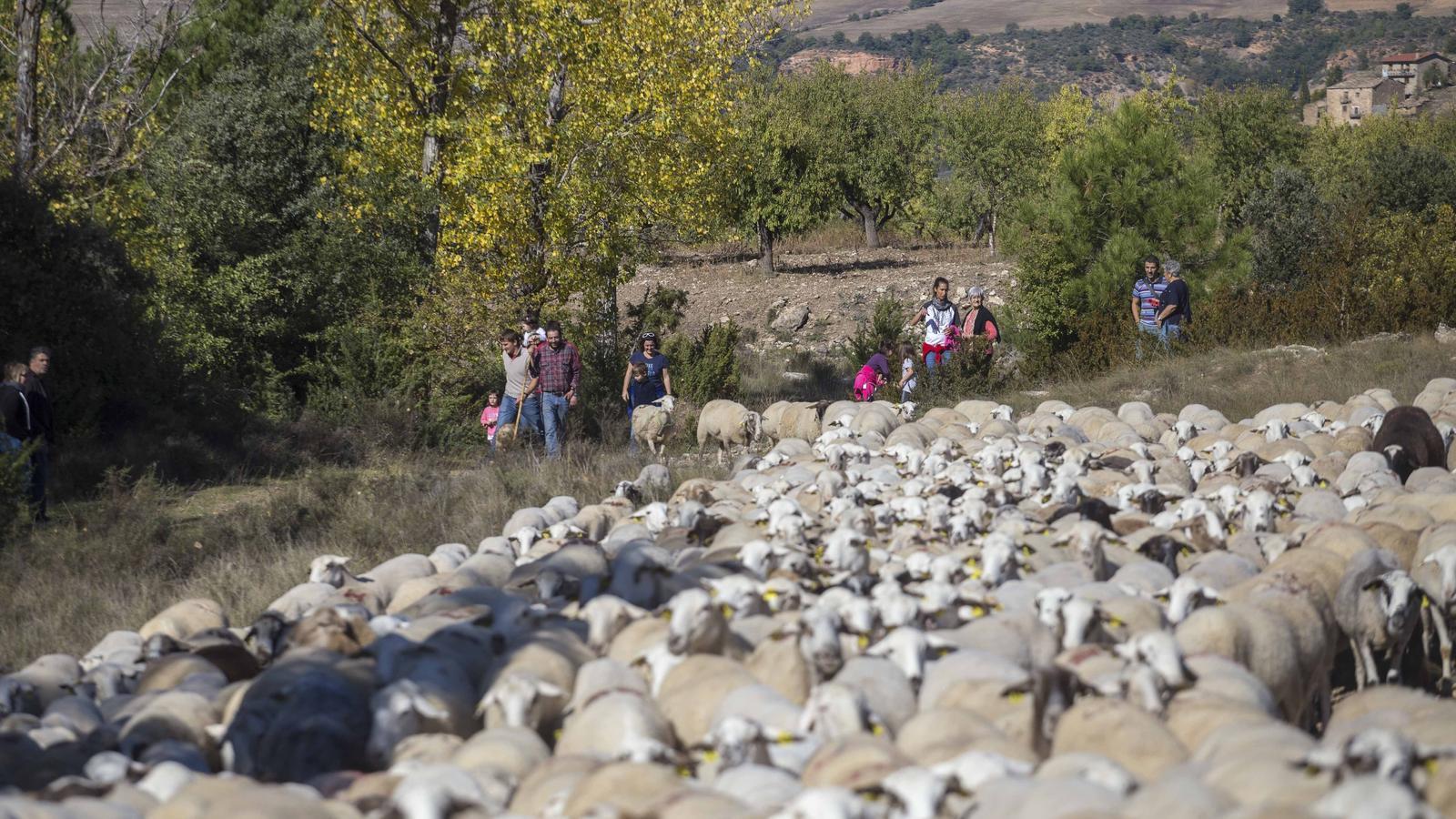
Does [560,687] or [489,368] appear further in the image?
[489,368]

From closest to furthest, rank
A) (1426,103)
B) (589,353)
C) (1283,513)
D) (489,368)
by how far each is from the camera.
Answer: (1283,513) < (489,368) < (589,353) < (1426,103)

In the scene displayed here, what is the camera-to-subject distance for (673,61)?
20.8 metres

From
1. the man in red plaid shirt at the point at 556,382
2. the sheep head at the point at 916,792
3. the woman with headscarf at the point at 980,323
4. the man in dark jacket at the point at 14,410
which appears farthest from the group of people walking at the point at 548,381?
the sheep head at the point at 916,792

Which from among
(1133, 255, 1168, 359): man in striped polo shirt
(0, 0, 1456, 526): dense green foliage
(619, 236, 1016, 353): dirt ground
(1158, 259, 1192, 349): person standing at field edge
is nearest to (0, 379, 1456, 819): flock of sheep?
(1158, 259, 1192, 349): person standing at field edge

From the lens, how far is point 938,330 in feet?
56.9

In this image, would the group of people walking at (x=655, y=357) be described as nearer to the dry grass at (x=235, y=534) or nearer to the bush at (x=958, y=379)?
the bush at (x=958, y=379)

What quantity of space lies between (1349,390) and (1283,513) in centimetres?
807

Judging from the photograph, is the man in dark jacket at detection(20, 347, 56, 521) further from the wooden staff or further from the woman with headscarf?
the woman with headscarf

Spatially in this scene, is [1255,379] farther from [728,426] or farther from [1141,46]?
[1141,46]

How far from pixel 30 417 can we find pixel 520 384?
16.6 feet

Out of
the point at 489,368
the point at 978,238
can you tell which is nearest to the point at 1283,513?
the point at 489,368

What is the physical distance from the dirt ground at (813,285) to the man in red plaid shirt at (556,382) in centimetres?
1664

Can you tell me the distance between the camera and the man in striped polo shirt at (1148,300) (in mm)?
18375

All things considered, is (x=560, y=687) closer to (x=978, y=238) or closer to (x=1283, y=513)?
(x=1283, y=513)
